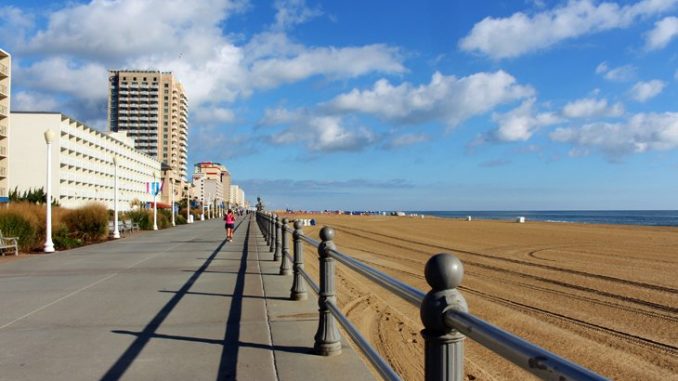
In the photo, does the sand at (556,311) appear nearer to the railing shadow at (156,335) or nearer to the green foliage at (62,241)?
the railing shadow at (156,335)

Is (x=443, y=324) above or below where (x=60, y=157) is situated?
below

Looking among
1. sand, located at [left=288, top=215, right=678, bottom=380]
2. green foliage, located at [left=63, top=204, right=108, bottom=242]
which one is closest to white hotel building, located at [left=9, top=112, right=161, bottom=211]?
green foliage, located at [left=63, top=204, right=108, bottom=242]

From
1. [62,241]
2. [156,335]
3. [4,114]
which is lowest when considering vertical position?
[156,335]

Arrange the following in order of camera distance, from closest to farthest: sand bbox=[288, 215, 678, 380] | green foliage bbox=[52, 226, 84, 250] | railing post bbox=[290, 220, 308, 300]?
sand bbox=[288, 215, 678, 380], railing post bbox=[290, 220, 308, 300], green foliage bbox=[52, 226, 84, 250]

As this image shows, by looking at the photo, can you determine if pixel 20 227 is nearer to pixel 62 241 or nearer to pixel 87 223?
pixel 62 241

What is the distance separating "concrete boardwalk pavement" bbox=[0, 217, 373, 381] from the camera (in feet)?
14.4

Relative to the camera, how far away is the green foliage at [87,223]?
76.6 ft

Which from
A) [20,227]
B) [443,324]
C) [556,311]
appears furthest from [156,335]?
[20,227]

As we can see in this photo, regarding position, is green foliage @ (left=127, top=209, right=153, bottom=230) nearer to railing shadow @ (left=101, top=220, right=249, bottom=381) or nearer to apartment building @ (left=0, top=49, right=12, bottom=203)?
apartment building @ (left=0, top=49, right=12, bottom=203)

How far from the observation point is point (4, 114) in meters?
53.5

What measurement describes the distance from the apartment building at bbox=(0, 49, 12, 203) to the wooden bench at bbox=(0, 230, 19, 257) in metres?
42.0

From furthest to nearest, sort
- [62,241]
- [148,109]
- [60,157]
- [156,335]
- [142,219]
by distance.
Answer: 1. [148,109]
2. [60,157]
3. [142,219]
4. [62,241]
5. [156,335]

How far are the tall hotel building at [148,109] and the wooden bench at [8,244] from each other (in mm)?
144751

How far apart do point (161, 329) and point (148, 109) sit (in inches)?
6460
